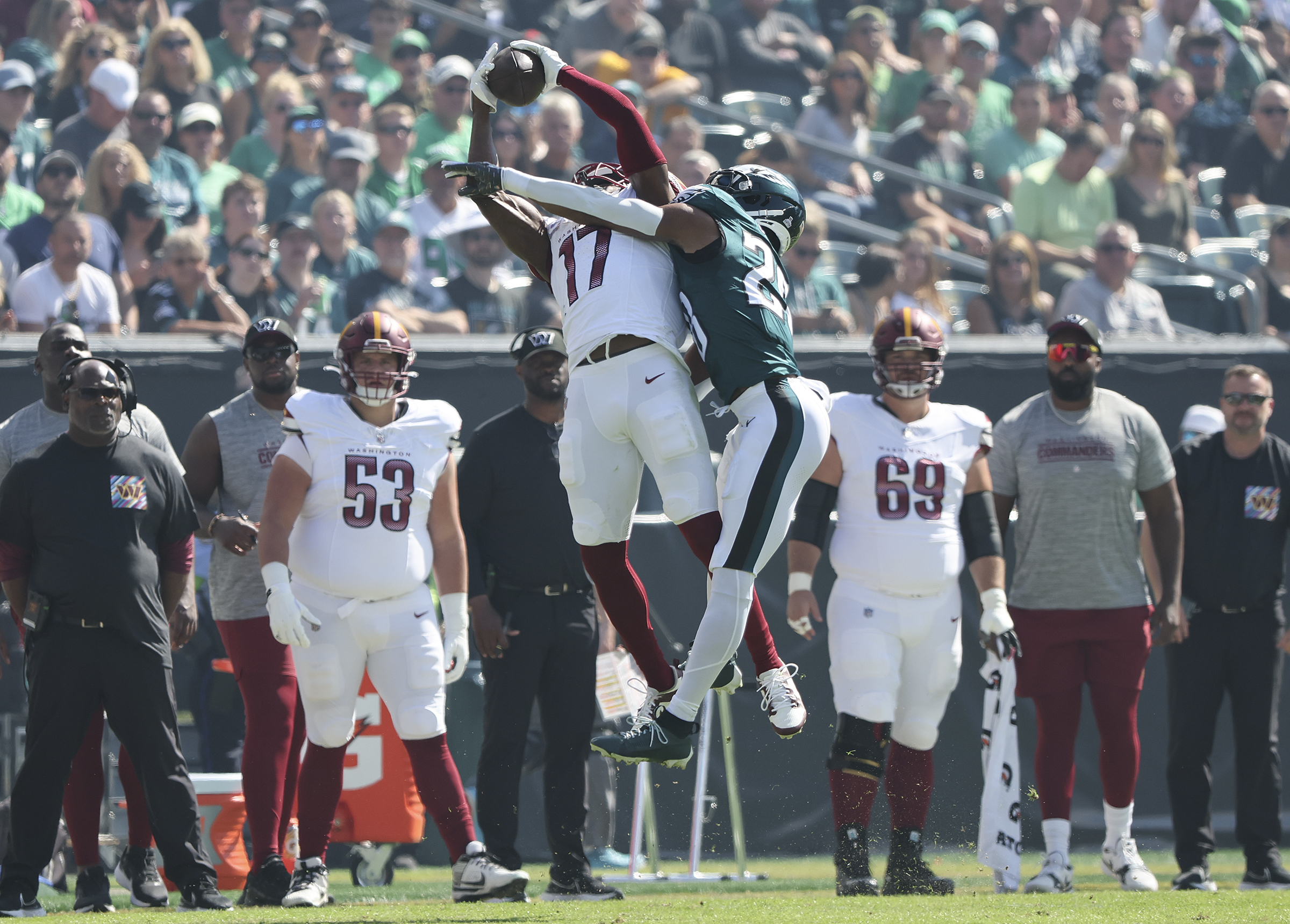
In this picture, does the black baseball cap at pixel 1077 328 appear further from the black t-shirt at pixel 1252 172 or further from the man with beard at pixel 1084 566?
the black t-shirt at pixel 1252 172

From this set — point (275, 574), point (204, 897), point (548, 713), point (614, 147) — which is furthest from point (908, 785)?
point (614, 147)

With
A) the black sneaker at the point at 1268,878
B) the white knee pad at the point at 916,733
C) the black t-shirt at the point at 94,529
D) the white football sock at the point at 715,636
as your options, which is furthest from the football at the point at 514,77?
the black sneaker at the point at 1268,878

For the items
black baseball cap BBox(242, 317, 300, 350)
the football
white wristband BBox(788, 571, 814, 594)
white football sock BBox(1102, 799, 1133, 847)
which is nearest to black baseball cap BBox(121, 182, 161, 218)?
black baseball cap BBox(242, 317, 300, 350)

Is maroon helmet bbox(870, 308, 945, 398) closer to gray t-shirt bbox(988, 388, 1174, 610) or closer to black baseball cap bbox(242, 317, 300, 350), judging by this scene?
gray t-shirt bbox(988, 388, 1174, 610)

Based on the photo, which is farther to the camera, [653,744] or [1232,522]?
[1232,522]

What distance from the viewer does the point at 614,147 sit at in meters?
11.7

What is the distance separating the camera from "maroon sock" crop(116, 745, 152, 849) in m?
5.98

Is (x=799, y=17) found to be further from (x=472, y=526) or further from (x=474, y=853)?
(x=474, y=853)

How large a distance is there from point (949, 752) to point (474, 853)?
3331mm

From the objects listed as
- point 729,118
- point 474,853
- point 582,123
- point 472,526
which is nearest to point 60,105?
point 582,123

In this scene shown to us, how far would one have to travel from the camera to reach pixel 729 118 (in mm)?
11234

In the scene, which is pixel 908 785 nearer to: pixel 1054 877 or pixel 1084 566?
pixel 1054 877

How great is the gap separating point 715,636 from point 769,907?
1.11 metres

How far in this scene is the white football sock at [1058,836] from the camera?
21.2ft
